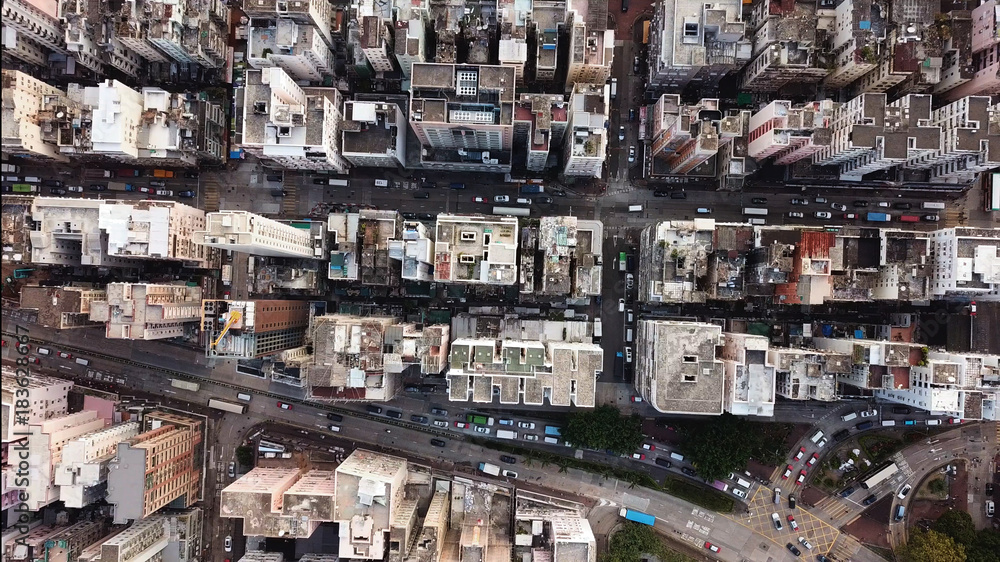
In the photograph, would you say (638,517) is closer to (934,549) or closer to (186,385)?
(934,549)

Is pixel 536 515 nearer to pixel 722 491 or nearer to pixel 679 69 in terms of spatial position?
pixel 722 491

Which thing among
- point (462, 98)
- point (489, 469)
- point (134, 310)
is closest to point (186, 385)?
point (134, 310)

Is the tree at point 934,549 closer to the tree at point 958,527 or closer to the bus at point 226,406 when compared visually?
the tree at point 958,527

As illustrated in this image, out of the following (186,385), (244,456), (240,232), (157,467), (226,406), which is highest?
(240,232)

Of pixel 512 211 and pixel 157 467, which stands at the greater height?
pixel 512 211

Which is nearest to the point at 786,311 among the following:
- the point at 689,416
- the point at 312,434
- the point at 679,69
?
the point at 689,416

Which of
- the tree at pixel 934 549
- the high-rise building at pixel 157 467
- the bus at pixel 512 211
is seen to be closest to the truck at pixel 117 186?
the high-rise building at pixel 157 467

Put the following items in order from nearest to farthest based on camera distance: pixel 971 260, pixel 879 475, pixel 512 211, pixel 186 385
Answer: pixel 971 260
pixel 879 475
pixel 512 211
pixel 186 385
